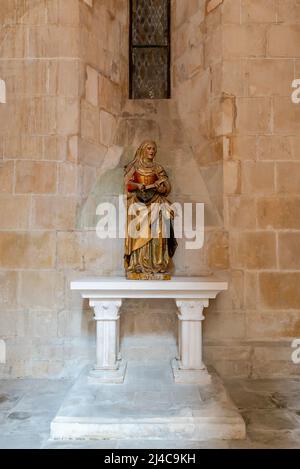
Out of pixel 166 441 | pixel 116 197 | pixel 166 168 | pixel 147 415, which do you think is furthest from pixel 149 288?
pixel 166 168

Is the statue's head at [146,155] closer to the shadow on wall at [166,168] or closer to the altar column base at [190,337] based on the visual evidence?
the shadow on wall at [166,168]

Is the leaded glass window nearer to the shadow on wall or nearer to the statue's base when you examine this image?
the shadow on wall

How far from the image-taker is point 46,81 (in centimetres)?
434

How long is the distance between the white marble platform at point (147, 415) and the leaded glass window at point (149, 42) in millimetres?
3797

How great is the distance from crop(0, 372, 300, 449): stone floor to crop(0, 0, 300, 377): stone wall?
0.30 meters

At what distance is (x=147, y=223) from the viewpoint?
3.74 metres

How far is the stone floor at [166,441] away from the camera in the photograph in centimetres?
270

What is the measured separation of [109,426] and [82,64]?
3732mm

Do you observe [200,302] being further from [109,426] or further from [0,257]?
[0,257]

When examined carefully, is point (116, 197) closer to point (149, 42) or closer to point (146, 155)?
point (146, 155)

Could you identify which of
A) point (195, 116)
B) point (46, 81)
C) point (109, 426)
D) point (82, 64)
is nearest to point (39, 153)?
point (46, 81)

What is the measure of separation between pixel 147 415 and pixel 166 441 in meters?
0.23

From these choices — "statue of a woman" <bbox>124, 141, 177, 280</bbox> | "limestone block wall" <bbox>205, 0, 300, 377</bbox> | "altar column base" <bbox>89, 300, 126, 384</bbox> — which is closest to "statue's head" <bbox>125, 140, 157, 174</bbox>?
"statue of a woman" <bbox>124, 141, 177, 280</bbox>

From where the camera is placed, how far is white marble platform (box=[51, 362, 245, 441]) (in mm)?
2781
